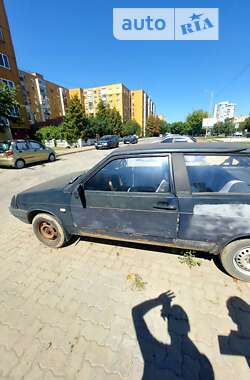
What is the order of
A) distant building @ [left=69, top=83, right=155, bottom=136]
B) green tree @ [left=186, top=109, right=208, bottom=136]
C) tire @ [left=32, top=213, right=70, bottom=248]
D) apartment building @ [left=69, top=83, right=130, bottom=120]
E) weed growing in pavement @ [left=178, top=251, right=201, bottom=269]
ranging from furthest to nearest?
green tree @ [left=186, top=109, right=208, bottom=136]
distant building @ [left=69, top=83, right=155, bottom=136]
apartment building @ [left=69, top=83, right=130, bottom=120]
tire @ [left=32, top=213, right=70, bottom=248]
weed growing in pavement @ [left=178, top=251, right=201, bottom=269]

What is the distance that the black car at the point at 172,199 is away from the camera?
7.08 ft

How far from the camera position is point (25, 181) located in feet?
26.2

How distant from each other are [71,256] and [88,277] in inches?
22.9

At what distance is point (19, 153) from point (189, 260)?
11.2 meters

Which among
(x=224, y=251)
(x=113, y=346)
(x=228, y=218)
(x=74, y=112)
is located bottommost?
(x=113, y=346)

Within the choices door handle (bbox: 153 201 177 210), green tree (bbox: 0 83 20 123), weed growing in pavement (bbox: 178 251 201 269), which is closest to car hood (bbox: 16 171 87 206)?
door handle (bbox: 153 201 177 210)

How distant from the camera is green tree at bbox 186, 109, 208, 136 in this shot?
7588cm

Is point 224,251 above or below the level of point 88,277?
above

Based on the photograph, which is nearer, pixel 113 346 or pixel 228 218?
pixel 113 346

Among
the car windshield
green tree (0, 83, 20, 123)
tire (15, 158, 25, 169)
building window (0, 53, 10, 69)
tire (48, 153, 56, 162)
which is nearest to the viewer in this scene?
the car windshield

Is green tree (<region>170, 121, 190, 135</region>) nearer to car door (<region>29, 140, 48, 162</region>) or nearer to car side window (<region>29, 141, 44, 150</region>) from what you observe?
car door (<region>29, 140, 48, 162</region>)

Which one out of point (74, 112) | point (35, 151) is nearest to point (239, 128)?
point (74, 112)

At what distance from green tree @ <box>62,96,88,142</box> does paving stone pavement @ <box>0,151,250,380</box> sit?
28.1 meters

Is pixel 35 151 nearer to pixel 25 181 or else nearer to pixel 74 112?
pixel 25 181
